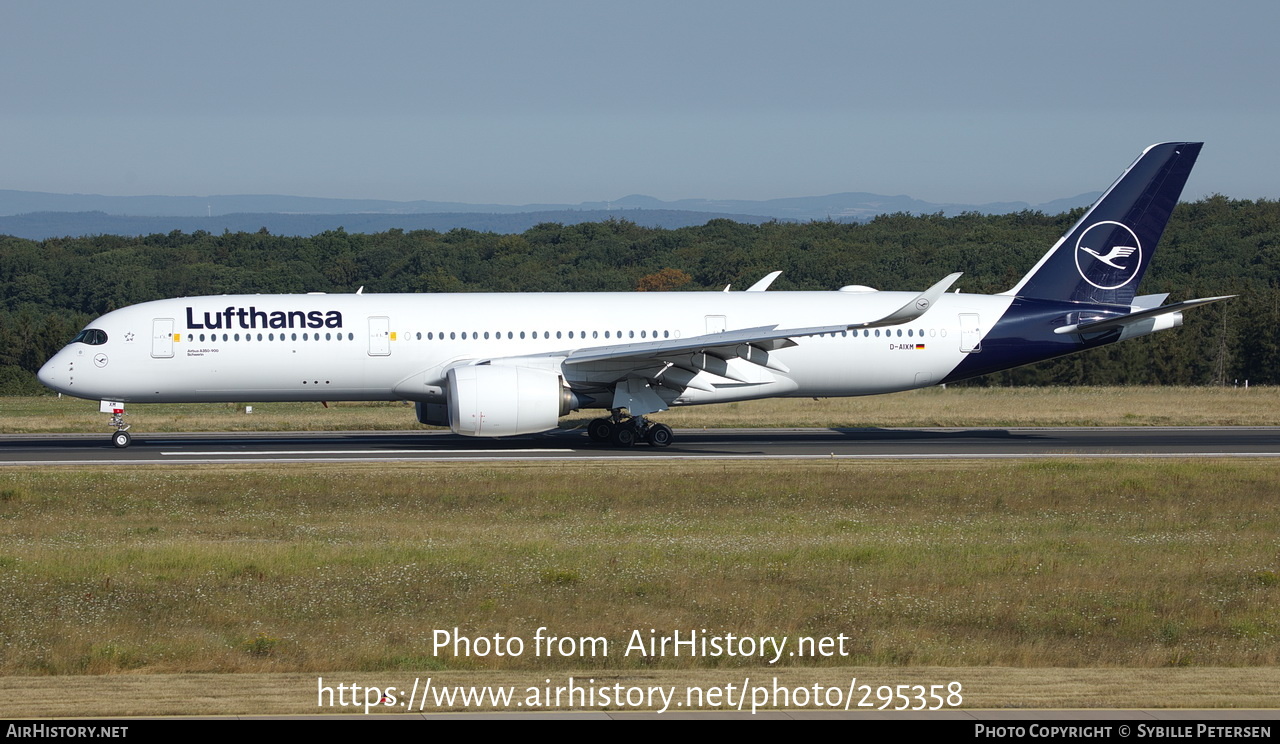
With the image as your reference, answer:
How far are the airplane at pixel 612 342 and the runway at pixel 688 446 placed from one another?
1.05 metres

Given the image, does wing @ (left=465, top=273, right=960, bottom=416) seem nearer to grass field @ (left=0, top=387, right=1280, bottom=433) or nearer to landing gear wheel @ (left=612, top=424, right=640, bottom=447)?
landing gear wheel @ (left=612, top=424, right=640, bottom=447)

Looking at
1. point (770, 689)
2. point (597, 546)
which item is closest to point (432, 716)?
point (770, 689)

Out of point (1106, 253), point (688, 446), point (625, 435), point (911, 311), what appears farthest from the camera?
point (1106, 253)

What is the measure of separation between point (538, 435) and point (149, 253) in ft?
257

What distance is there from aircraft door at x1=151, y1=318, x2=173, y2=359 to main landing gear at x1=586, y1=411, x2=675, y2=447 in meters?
9.75

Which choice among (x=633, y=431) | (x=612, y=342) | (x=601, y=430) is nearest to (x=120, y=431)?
(x=601, y=430)

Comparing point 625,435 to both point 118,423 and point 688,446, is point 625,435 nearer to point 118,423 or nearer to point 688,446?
point 688,446

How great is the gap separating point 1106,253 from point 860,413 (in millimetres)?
10718

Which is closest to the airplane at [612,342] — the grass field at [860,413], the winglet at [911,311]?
the winglet at [911,311]

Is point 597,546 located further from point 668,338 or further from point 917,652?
point 668,338

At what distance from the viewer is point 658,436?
96.7 feet

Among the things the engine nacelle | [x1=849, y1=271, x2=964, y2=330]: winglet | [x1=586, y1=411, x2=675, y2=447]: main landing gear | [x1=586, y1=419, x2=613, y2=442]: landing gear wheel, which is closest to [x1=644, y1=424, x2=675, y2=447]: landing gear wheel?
[x1=586, y1=411, x2=675, y2=447]: main landing gear

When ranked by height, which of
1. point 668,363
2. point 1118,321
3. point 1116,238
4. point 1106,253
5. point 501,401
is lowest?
point 501,401

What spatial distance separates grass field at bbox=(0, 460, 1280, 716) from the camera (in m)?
11.2
